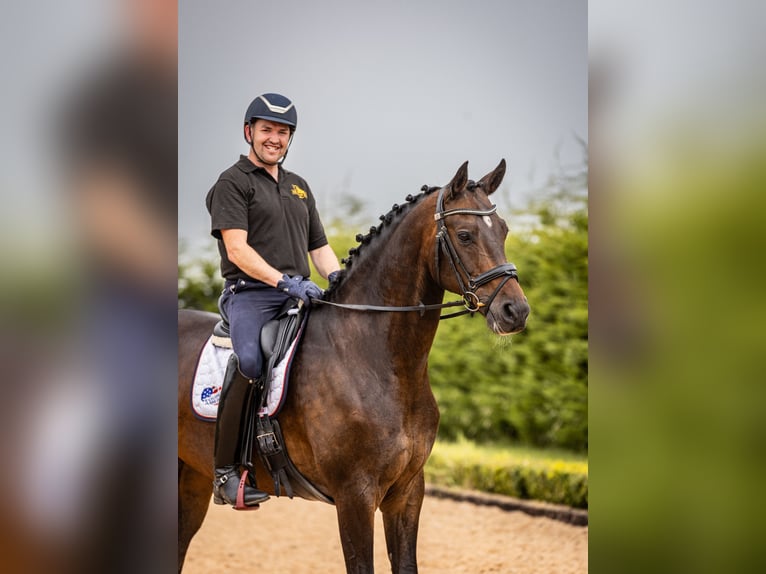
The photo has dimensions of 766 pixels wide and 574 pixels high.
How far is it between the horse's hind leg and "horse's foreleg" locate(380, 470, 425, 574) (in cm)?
139

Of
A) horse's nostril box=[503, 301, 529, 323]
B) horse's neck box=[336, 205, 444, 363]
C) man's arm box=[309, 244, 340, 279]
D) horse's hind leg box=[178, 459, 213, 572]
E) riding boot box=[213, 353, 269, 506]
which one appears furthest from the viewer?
horse's hind leg box=[178, 459, 213, 572]

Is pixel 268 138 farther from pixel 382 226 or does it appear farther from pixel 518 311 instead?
pixel 518 311

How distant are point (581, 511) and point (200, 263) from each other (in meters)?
5.06

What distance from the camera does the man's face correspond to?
3.63 metres

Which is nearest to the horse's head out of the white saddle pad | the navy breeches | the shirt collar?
the navy breeches

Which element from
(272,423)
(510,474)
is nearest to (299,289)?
(272,423)

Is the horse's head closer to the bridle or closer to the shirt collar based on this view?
the bridle

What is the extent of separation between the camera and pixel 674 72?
43.4 inches

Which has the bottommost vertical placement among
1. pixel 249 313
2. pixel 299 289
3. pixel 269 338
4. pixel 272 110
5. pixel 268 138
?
pixel 269 338

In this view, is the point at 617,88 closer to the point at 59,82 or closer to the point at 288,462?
the point at 59,82

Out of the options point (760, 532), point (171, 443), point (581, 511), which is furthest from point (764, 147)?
point (581, 511)

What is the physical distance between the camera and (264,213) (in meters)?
3.66

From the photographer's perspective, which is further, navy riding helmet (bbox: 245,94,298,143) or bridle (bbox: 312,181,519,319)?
navy riding helmet (bbox: 245,94,298,143)

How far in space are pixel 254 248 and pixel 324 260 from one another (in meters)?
0.46
